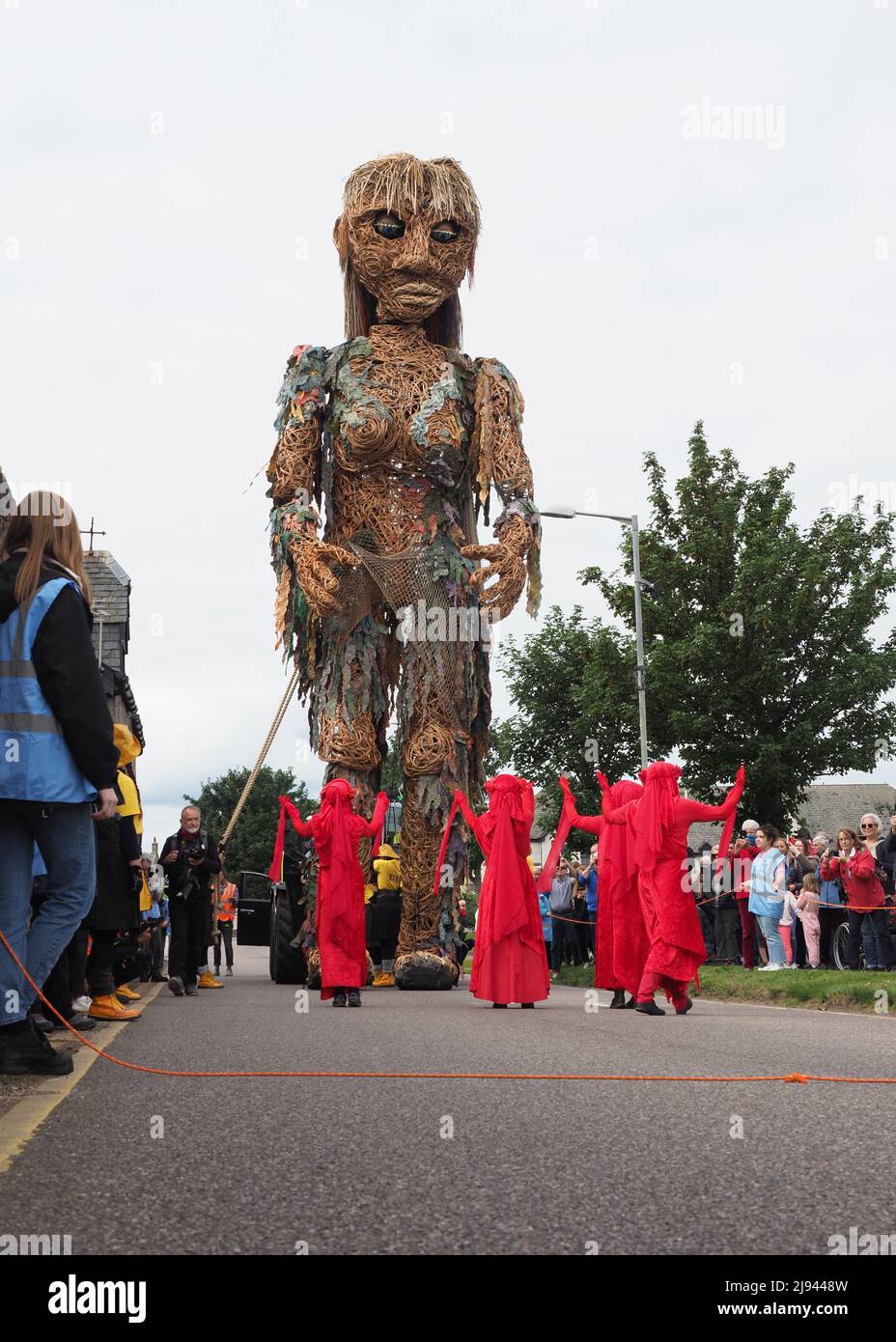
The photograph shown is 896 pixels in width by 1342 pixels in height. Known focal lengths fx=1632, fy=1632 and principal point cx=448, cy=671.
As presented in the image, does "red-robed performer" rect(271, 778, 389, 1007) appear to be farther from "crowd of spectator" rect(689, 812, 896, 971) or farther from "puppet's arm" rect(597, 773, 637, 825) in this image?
"crowd of spectator" rect(689, 812, 896, 971)

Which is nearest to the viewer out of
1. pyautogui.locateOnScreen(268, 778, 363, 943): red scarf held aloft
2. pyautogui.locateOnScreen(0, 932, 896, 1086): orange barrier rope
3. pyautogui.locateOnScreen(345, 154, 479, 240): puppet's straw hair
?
→ pyautogui.locateOnScreen(0, 932, 896, 1086): orange barrier rope

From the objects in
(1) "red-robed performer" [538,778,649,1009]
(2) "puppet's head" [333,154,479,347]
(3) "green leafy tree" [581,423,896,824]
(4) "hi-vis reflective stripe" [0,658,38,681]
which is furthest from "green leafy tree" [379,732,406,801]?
(3) "green leafy tree" [581,423,896,824]

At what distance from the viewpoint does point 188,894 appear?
13.5 metres

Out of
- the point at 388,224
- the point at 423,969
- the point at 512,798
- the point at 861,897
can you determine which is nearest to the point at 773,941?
the point at 861,897

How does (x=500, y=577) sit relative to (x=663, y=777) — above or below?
above

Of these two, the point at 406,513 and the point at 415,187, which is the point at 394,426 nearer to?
the point at 406,513

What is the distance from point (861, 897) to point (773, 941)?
2.10m

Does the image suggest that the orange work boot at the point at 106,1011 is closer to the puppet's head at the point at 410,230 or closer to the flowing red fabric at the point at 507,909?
the flowing red fabric at the point at 507,909

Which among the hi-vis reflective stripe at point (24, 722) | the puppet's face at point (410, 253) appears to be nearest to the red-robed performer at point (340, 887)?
the puppet's face at point (410, 253)

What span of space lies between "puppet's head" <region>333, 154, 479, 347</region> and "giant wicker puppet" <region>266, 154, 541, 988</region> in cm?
1

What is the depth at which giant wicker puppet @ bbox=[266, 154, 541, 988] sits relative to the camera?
46.0 feet

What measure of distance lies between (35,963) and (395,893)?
389 inches

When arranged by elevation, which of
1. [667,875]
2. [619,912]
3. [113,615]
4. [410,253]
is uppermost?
[113,615]
